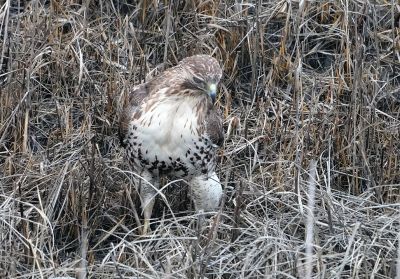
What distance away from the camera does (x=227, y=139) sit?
19.4 feet

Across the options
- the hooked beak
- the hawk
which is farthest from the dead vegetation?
the hooked beak

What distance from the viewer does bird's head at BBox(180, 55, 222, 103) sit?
15.8 feet

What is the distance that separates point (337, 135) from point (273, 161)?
370 mm

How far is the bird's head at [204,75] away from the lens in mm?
4809

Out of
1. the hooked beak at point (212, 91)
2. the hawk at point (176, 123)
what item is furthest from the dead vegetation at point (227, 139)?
the hooked beak at point (212, 91)

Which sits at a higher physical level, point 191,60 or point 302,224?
point 191,60

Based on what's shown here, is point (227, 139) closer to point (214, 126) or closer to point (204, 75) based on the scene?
point (214, 126)

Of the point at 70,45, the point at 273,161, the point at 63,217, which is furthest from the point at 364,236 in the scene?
the point at 70,45

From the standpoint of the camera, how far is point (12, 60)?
237 inches

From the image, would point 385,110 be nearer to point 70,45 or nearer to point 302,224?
point 302,224

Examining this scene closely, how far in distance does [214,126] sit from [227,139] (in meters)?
0.82

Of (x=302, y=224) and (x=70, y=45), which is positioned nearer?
(x=302, y=224)

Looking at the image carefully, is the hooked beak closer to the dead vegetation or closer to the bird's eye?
the bird's eye

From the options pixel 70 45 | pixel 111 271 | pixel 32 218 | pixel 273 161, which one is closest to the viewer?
pixel 111 271
